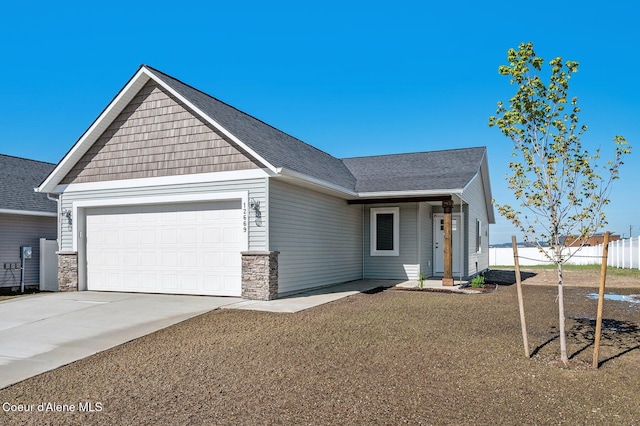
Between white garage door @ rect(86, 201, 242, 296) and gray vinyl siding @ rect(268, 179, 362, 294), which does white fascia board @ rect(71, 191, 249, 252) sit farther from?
gray vinyl siding @ rect(268, 179, 362, 294)

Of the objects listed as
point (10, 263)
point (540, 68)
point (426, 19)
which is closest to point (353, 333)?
point (540, 68)

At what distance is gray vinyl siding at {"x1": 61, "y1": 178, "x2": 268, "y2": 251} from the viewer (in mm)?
11252

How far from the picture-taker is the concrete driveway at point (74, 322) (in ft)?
22.2

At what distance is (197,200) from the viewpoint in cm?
1205

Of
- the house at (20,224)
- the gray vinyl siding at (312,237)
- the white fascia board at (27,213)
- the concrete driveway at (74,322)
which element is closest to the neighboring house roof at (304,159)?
the gray vinyl siding at (312,237)

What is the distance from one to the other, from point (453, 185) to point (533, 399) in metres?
10.1

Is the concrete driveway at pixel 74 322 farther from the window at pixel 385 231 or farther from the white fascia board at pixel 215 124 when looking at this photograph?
the window at pixel 385 231

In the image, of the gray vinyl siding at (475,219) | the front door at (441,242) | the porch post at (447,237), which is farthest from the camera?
the gray vinyl siding at (475,219)

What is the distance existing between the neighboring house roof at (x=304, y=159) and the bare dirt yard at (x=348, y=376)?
15.3 ft

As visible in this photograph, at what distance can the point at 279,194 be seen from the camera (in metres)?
11.8

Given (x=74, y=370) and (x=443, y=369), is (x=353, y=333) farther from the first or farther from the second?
(x=74, y=370)

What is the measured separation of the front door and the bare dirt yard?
28.7ft

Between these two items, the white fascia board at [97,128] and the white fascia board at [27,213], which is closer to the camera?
the white fascia board at [97,128]

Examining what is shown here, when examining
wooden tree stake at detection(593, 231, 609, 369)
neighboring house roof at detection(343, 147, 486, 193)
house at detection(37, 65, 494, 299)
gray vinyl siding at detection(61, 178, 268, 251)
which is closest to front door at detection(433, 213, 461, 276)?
neighboring house roof at detection(343, 147, 486, 193)
